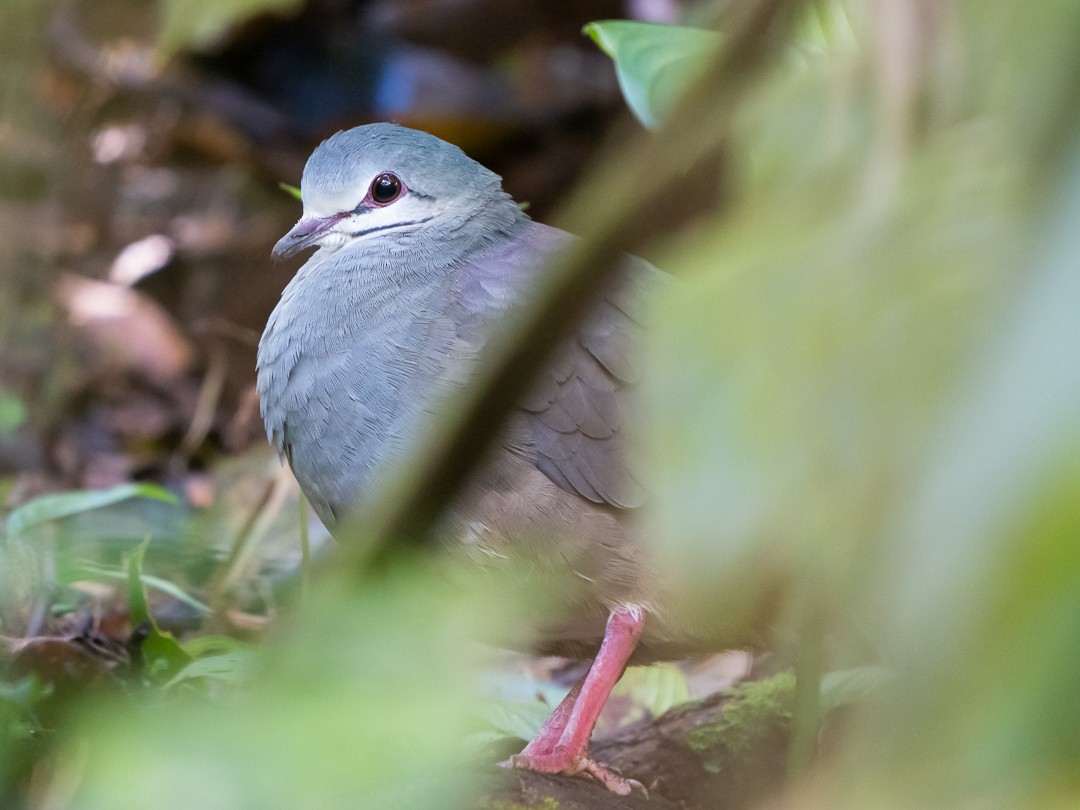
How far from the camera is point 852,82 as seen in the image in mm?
934

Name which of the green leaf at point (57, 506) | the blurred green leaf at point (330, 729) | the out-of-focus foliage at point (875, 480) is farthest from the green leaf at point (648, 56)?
the blurred green leaf at point (330, 729)

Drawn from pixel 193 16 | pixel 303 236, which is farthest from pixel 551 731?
pixel 193 16

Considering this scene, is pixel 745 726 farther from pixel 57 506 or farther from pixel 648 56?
pixel 57 506

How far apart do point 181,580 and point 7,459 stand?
1865 mm

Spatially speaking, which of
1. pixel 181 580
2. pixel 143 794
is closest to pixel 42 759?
pixel 143 794

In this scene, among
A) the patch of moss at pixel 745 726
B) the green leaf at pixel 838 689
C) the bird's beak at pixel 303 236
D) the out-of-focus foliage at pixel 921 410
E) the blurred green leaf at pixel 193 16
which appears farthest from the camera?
the blurred green leaf at pixel 193 16

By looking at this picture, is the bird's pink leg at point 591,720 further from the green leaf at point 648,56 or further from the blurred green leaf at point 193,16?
the blurred green leaf at point 193,16

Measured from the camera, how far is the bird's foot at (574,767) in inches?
95.3

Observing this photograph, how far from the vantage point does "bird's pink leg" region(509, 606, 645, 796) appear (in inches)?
96.8

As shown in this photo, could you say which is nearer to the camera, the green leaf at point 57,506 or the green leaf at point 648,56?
the green leaf at point 648,56

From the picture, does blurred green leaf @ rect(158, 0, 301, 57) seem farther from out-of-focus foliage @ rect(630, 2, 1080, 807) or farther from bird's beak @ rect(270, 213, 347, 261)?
out-of-focus foliage @ rect(630, 2, 1080, 807)

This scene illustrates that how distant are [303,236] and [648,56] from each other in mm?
889

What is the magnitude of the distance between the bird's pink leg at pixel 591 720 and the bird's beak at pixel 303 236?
1115 millimetres

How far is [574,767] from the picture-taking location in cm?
247
